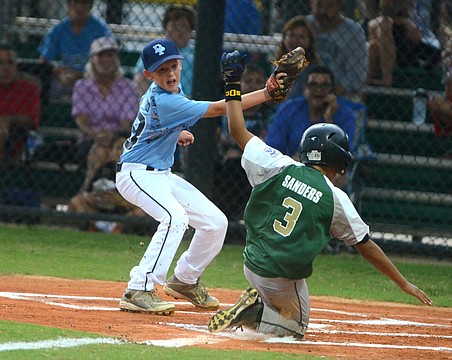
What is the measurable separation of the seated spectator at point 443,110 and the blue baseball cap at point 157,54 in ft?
10.9

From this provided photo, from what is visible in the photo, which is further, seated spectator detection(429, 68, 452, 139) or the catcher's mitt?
seated spectator detection(429, 68, 452, 139)

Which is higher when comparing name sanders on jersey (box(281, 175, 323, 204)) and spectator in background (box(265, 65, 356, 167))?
name sanders on jersey (box(281, 175, 323, 204))

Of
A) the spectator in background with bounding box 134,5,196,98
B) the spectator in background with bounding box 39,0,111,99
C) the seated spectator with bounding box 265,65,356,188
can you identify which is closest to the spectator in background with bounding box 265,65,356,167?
the seated spectator with bounding box 265,65,356,188

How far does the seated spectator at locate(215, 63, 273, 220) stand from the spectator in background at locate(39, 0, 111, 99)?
160cm

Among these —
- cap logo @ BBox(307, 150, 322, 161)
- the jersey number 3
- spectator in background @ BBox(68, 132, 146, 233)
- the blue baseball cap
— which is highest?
the blue baseball cap

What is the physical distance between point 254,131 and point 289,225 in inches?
157

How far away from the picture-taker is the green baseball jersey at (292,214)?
14.5 ft

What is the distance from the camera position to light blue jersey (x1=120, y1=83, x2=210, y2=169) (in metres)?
5.38

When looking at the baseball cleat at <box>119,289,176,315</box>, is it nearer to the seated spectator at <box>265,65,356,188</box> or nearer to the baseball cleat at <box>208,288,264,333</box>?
the baseball cleat at <box>208,288,264,333</box>

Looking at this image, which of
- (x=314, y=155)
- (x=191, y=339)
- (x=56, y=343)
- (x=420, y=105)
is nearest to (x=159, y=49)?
(x=314, y=155)

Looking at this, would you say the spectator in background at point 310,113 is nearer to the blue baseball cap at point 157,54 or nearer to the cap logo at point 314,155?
the blue baseball cap at point 157,54

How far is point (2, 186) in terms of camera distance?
901 cm

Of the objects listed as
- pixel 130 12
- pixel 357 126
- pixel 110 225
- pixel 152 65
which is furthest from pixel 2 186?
pixel 152 65

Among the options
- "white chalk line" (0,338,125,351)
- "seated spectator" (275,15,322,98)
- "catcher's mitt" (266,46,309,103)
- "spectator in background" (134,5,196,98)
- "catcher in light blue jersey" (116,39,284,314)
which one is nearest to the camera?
"white chalk line" (0,338,125,351)
